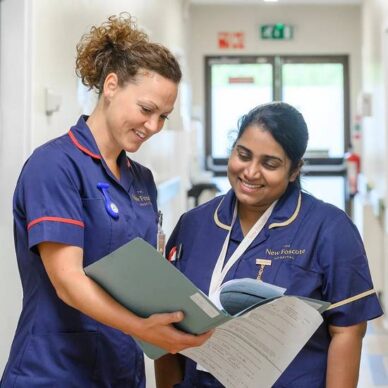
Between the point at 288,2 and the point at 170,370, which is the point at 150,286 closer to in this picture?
the point at 170,370

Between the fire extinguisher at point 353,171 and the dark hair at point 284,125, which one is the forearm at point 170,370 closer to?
the dark hair at point 284,125

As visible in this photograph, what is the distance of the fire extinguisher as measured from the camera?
24.6 ft

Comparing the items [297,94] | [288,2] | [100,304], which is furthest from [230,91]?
[100,304]

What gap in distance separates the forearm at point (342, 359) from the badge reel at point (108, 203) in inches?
22.0

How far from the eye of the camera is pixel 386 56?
15.2ft

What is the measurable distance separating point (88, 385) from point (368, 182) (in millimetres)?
5032

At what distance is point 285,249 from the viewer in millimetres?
1482

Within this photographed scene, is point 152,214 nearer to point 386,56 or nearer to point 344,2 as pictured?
point 386,56

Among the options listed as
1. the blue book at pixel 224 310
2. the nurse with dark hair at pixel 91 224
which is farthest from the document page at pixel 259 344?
the nurse with dark hair at pixel 91 224

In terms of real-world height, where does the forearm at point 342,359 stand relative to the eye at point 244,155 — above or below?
below

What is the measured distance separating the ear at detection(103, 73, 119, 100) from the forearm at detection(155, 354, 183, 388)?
0.64 metres

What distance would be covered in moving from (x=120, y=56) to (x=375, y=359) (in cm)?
304

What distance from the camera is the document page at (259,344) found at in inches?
51.2

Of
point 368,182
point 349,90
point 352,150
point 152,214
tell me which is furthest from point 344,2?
point 152,214
